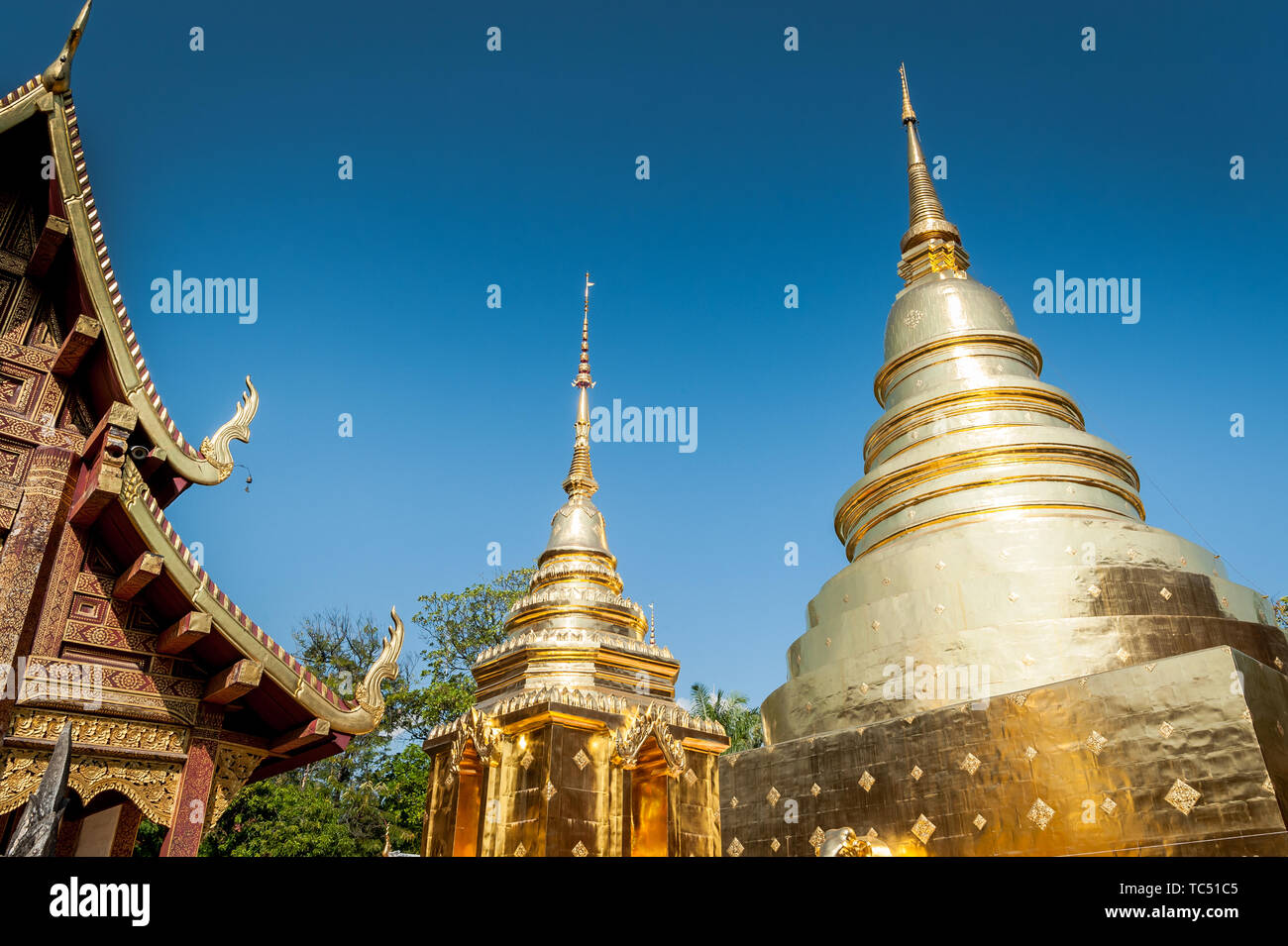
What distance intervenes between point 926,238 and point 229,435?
1382 centimetres

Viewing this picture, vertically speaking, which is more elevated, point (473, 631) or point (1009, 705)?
point (473, 631)

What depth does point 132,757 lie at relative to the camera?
680 cm

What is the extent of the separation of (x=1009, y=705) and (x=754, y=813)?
131 inches

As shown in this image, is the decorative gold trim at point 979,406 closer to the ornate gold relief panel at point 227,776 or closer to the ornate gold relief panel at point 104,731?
the ornate gold relief panel at point 227,776

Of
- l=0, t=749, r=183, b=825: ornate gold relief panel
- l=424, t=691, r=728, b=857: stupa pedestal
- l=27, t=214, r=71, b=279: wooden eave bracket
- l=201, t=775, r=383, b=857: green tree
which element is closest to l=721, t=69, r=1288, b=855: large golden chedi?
l=424, t=691, r=728, b=857: stupa pedestal

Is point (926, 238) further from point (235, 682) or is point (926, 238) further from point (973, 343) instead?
point (235, 682)

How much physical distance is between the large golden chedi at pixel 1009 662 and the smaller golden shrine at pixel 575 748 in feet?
4.32

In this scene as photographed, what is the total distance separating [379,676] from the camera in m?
8.18

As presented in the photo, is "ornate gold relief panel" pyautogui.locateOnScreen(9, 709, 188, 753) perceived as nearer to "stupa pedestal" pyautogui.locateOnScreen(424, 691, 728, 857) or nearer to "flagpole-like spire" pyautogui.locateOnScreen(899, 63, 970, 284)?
"stupa pedestal" pyautogui.locateOnScreen(424, 691, 728, 857)

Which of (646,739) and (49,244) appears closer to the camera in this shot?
(49,244)

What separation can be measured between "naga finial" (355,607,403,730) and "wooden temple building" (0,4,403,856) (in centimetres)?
3

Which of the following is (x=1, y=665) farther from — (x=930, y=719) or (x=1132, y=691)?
(x=1132, y=691)

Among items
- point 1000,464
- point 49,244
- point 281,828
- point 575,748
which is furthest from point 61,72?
point 281,828
